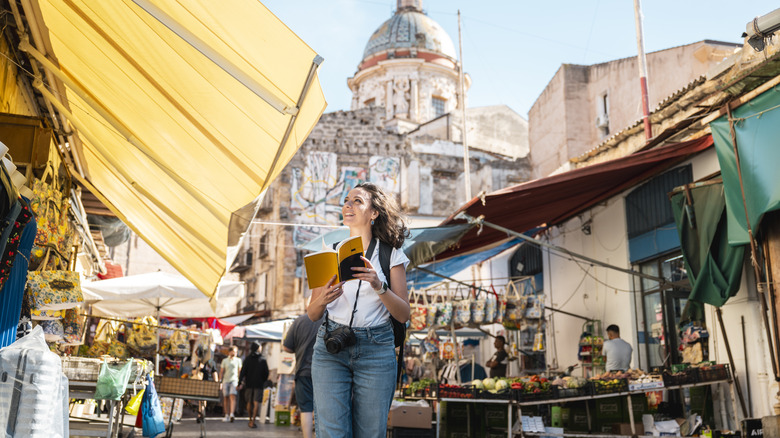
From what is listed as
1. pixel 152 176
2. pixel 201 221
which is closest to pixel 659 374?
pixel 201 221

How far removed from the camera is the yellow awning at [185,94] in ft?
12.7

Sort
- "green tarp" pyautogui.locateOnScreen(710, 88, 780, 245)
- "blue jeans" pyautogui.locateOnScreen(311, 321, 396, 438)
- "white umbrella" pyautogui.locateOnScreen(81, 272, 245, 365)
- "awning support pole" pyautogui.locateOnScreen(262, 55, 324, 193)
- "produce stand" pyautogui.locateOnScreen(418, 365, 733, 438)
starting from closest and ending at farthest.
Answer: "blue jeans" pyautogui.locateOnScreen(311, 321, 396, 438)
"awning support pole" pyautogui.locateOnScreen(262, 55, 324, 193)
"green tarp" pyautogui.locateOnScreen(710, 88, 780, 245)
"produce stand" pyautogui.locateOnScreen(418, 365, 733, 438)
"white umbrella" pyautogui.locateOnScreen(81, 272, 245, 365)

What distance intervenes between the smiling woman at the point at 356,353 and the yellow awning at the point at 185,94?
1.17m

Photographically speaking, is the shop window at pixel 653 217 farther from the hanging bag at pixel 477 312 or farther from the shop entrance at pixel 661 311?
the hanging bag at pixel 477 312

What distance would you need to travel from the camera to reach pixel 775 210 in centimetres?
727

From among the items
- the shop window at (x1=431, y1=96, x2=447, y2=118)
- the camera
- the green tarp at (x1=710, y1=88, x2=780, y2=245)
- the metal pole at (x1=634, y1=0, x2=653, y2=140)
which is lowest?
the camera

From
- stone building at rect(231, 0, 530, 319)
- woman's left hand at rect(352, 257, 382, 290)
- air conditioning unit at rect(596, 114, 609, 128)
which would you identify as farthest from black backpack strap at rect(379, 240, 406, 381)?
air conditioning unit at rect(596, 114, 609, 128)

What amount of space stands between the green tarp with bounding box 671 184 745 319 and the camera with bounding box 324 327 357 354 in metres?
6.26

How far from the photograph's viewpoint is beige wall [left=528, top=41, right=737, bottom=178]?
18906 millimetres

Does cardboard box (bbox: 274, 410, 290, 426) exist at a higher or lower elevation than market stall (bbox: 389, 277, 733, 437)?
lower

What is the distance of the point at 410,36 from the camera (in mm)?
48000

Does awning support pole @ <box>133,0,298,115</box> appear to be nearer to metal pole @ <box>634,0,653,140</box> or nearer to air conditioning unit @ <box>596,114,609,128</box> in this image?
metal pole @ <box>634,0,653,140</box>

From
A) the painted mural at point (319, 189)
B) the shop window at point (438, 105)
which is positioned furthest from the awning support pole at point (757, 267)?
the shop window at point (438, 105)

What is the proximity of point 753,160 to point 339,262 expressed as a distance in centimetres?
575
